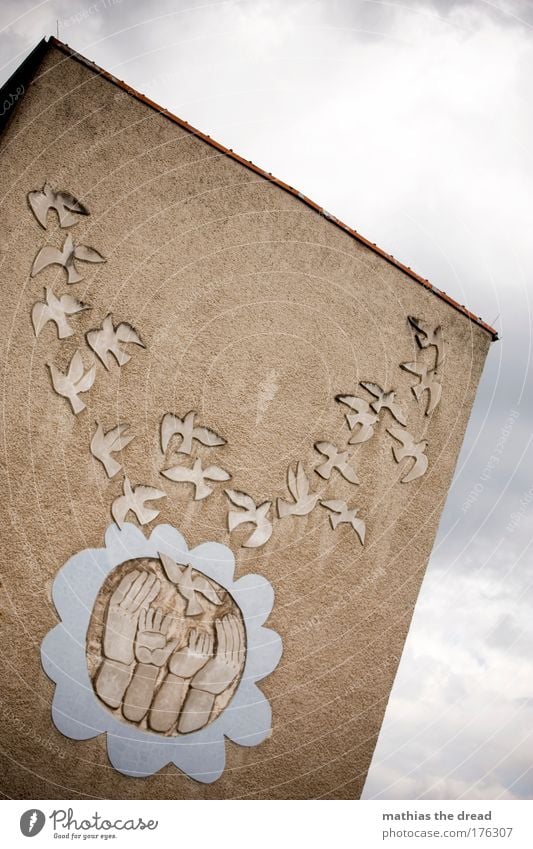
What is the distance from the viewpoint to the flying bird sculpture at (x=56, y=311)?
5.19 metres

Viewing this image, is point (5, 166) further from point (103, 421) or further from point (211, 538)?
point (211, 538)

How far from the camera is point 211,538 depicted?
222 inches

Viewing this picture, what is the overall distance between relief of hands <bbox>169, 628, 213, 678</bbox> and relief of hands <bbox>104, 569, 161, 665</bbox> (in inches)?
14.6

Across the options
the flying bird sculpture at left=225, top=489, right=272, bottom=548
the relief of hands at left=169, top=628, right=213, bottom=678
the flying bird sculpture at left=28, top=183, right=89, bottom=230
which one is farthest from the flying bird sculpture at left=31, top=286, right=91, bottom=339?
the relief of hands at left=169, top=628, right=213, bottom=678

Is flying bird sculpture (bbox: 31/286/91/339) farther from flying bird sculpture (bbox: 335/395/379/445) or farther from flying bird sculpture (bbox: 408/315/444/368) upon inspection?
flying bird sculpture (bbox: 408/315/444/368)

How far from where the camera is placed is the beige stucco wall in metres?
5.05

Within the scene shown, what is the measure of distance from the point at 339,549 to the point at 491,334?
315 cm

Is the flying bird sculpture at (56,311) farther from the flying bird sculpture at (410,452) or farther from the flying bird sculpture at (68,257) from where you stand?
the flying bird sculpture at (410,452)

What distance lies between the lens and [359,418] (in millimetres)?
6469

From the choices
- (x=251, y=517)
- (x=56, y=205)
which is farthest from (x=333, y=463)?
(x=56, y=205)

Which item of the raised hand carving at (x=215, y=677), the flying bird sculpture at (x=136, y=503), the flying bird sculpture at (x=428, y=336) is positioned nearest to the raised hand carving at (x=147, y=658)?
the raised hand carving at (x=215, y=677)

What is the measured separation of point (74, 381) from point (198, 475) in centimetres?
129

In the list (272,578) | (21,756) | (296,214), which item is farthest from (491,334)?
(21,756)

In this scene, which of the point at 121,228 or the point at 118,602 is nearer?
the point at 118,602
